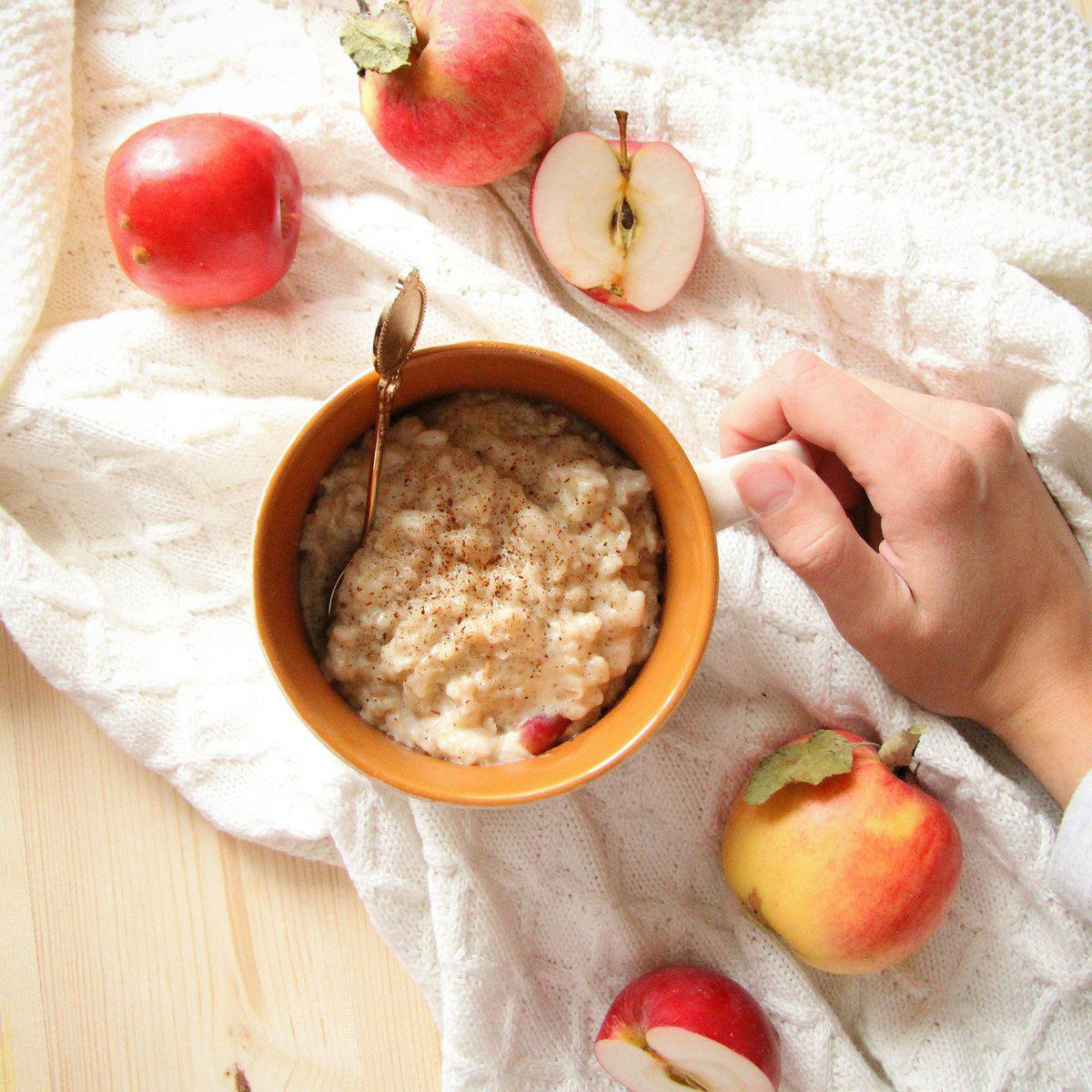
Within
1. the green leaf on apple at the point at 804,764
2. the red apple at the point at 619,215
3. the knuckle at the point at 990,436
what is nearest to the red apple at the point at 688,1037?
the green leaf on apple at the point at 804,764

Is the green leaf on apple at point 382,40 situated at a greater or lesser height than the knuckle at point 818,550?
greater

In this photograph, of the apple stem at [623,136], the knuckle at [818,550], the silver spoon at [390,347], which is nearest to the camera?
the silver spoon at [390,347]

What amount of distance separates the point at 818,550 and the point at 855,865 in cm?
30

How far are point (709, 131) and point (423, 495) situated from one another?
513mm

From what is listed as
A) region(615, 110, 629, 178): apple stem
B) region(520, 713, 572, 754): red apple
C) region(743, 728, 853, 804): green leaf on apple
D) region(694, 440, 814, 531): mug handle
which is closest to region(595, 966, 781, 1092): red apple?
region(743, 728, 853, 804): green leaf on apple

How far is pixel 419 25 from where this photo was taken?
1022mm

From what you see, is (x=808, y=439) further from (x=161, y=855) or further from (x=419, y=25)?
(x=161, y=855)

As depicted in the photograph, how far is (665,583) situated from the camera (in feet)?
3.06

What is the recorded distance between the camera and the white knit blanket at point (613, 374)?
1063mm

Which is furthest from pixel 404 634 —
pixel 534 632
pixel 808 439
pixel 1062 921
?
pixel 1062 921

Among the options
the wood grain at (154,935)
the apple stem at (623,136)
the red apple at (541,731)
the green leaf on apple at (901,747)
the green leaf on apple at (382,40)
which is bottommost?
the wood grain at (154,935)

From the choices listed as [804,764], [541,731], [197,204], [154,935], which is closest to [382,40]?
[197,204]

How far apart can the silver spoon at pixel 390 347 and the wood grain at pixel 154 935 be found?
0.41 metres

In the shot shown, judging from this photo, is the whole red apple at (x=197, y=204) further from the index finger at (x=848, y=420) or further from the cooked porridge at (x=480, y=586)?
the index finger at (x=848, y=420)
